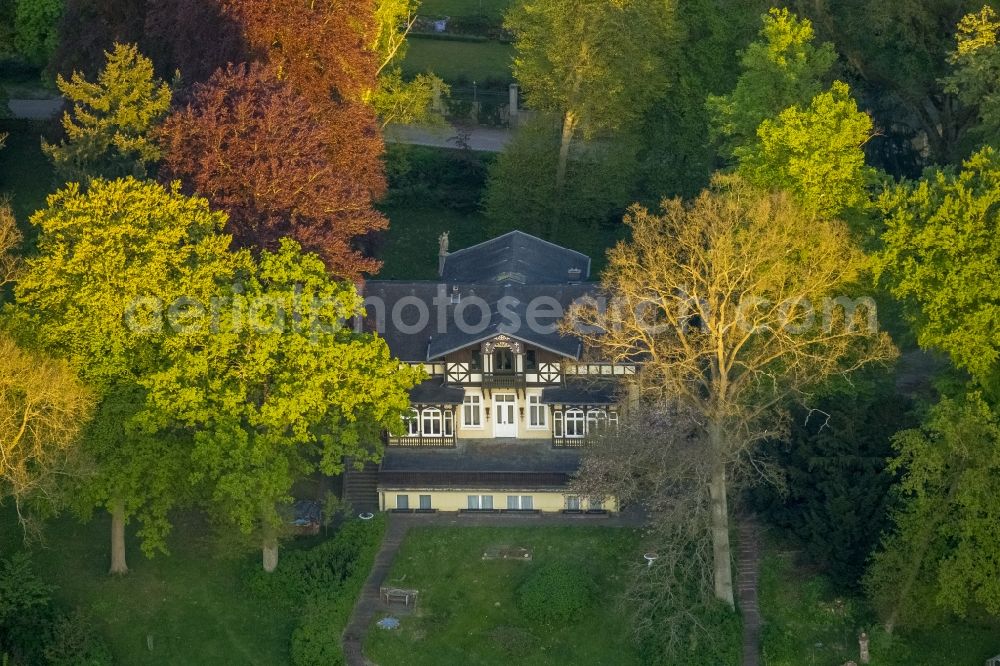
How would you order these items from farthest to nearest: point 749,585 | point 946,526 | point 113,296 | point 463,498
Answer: point 463,498 → point 749,585 → point 113,296 → point 946,526

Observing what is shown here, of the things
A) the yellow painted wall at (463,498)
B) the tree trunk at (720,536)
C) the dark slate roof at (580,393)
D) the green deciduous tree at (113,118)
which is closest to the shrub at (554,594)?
the tree trunk at (720,536)

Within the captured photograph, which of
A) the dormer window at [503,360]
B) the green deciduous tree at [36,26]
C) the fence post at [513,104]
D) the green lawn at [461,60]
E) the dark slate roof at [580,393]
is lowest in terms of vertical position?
the dark slate roof at [580,393]

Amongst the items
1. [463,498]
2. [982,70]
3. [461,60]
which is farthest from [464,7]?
[463,498]

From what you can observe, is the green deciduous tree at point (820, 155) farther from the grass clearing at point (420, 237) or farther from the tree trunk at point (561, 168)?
the grass clearing at point (420, 237)

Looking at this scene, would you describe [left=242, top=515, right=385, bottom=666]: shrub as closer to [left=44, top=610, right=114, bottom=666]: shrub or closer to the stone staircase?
the stone staircase

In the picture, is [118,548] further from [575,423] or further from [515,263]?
[515,263]

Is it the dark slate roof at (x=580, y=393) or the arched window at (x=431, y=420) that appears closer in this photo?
the dark slate roof at (x=580, y=393)
